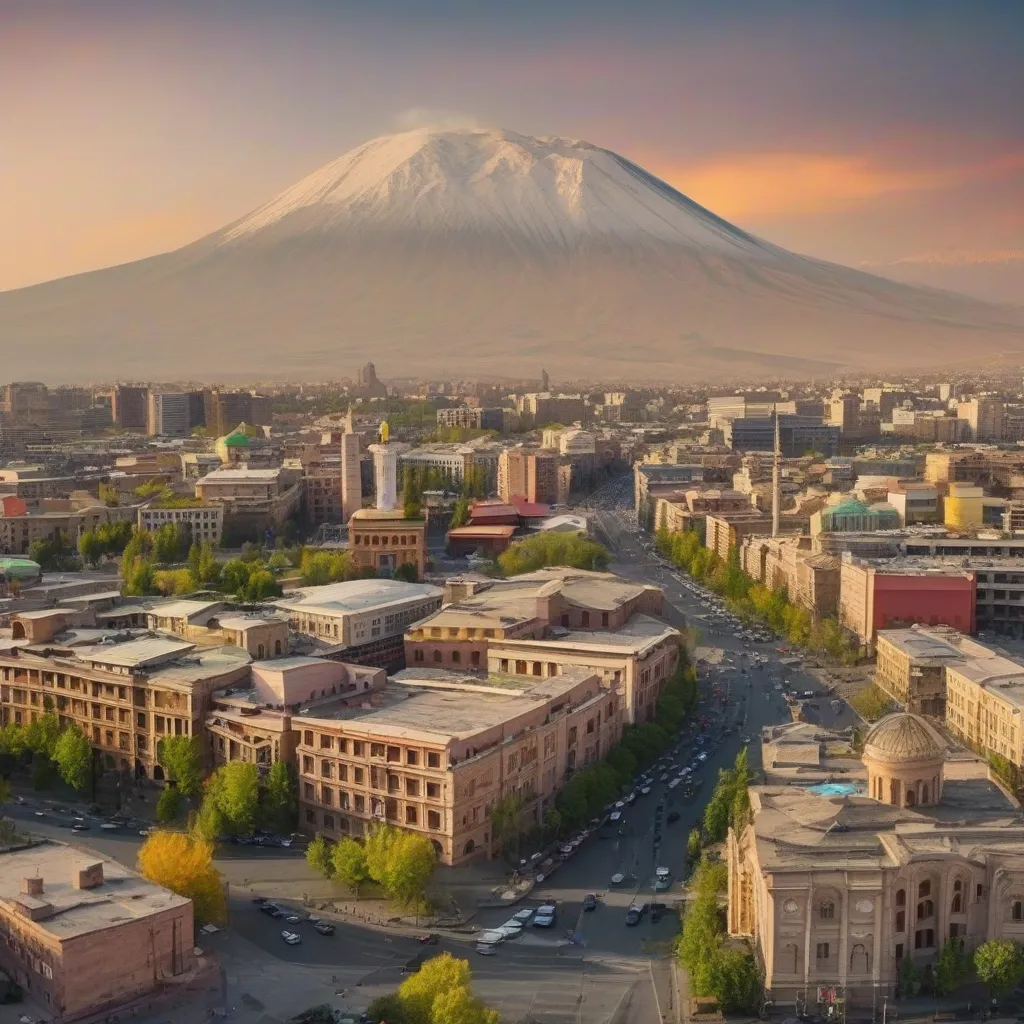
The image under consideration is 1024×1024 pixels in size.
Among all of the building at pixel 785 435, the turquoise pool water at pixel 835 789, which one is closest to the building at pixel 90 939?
the turquoise pool water at pixel 835 789

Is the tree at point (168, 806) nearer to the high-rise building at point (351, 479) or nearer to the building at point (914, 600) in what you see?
the building at point (914, 600)

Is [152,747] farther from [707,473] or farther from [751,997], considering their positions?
[707,473]

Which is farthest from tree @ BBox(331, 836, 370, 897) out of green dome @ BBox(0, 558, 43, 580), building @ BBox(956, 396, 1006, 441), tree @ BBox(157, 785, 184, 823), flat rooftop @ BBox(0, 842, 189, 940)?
building @ BBox(956, 396, 1006, 441)

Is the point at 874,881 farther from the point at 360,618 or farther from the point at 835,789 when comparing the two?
the point at 360,618

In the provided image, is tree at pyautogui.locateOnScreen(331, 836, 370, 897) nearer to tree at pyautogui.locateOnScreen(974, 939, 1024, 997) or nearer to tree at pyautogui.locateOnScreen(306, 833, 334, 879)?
tree at pyautogui.locateOnScreen(306, 833, 334, 879)

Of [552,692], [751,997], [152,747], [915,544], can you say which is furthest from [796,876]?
[915,544]

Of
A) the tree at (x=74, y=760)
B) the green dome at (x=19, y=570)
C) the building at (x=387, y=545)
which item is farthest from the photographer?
the building at (x=387, y=545)

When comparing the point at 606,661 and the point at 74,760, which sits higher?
the point at 606,661

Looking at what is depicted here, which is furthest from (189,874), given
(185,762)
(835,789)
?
(835,789)
